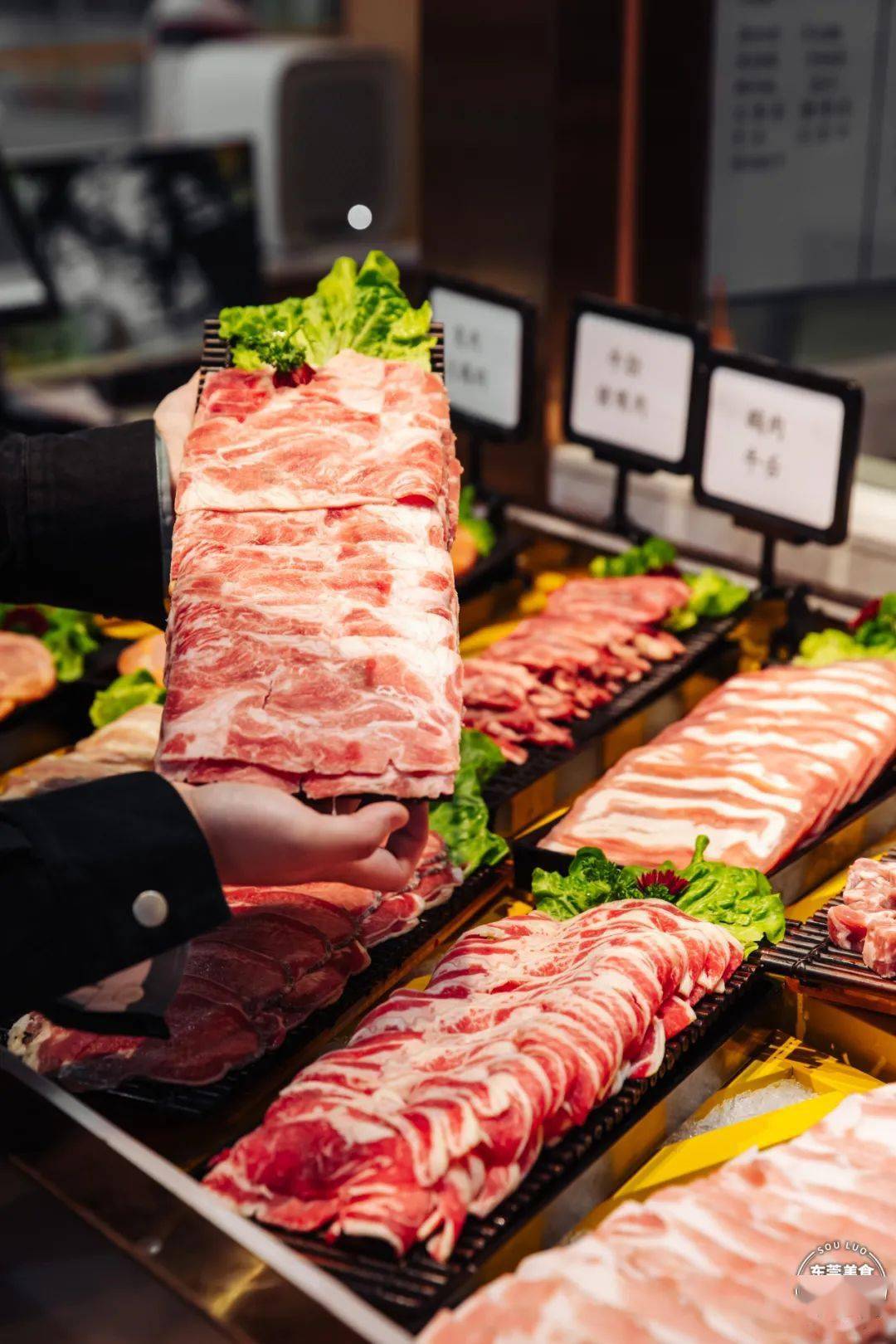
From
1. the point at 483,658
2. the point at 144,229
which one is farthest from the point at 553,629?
the point at 144,229

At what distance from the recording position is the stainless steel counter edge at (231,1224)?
5.69ft

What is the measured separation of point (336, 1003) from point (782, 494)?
6.59 ft

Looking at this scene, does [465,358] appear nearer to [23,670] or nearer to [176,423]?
[23,670]

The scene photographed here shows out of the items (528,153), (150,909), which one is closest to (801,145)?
(528,153)

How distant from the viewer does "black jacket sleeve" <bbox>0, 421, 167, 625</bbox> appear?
2738mm

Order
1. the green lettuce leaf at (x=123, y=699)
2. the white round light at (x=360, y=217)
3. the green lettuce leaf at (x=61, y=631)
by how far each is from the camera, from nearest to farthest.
Answer: 1. the green lettuce leaf at (x=123, y=699)
2. the green lettuce leaf at (x=61, y=631)
3. the white round light at (x=360, y=217)

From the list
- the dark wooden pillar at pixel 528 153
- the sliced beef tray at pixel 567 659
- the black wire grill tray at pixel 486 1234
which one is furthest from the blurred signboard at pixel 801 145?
the black wire grill tray at pixel 486 1234

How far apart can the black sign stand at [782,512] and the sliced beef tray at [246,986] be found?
159 centimetres

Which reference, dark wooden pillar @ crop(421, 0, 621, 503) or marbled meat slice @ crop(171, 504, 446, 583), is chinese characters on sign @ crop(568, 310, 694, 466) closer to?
dark wooden pillar @ crop(421, 0, 621, 503)

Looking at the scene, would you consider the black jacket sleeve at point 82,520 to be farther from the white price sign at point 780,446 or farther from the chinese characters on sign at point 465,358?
the chinese characters on sign at point 465,358

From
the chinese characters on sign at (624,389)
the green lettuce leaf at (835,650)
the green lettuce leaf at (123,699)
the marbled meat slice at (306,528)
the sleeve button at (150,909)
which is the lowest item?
the green lettuce leaf at (123,699)

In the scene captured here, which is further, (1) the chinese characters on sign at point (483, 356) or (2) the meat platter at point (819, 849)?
(1) the chinese characters on sign at point (483, 356)

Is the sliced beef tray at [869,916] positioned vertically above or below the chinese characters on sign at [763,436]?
below

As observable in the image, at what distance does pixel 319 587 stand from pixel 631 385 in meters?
2.25
